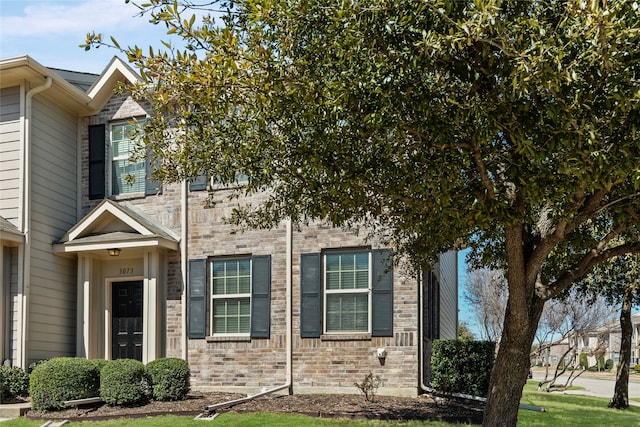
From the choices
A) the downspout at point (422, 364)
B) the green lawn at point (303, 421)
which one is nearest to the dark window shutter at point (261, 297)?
the green lawn at point (303, 421)

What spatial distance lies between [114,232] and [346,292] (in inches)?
207

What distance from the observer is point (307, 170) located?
7641 millimetres

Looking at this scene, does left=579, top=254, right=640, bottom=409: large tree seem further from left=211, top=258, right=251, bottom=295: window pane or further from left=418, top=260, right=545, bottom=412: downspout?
left=211, top=258, right=251, bottom=295: window pane

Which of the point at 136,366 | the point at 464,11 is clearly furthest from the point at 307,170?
the point at 136,366

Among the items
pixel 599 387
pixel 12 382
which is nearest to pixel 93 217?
pixel 12 382

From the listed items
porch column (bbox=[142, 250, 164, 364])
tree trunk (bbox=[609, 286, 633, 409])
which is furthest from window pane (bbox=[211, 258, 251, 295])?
tree trunk (bbox=[609, 286, 633, 409])

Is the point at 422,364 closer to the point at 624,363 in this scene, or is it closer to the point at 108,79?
the point at 624,363

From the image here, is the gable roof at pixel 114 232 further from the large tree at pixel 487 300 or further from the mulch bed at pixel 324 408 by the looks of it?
the large tree at pixel 487 300

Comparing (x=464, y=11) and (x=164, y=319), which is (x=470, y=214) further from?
(x=164, y=319)

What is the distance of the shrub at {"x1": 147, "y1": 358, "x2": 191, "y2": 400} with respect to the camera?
12.2 m

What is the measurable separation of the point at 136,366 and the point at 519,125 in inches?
337

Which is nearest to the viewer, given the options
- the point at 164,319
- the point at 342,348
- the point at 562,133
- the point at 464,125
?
the point at 562,133

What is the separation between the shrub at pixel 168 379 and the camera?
39.9 feet

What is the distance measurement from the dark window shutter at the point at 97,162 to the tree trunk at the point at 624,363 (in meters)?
12.3
